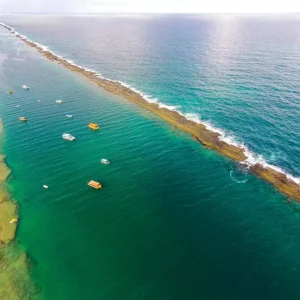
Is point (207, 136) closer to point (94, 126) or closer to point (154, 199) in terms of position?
point (154, 199)

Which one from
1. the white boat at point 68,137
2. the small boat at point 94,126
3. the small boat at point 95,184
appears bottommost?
the small boat at point 94,126

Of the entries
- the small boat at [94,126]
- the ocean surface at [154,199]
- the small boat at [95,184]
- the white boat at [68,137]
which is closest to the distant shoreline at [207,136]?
the ocean surface at [154,199]

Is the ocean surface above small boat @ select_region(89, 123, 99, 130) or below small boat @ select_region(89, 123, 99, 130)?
above

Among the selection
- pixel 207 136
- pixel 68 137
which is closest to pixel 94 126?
pixel 68 137

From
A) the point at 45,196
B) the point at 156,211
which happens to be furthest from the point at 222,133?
the point at 45,196

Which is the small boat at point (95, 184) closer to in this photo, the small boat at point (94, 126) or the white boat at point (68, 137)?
the white boat at point (68, 137)

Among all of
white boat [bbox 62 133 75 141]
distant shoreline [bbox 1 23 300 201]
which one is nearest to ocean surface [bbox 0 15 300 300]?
white boat [bbox 62 133 75 141]

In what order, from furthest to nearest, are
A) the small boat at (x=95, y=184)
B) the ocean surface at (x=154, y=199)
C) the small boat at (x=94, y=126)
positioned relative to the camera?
the small boat at (x=94, y=126) < the small boat at (x=95, y=184) < the ocean surface at (x=154, y=199)

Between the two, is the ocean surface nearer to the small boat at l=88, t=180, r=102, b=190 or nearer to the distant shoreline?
the small boat at l=88, t=180, r=102, b=190

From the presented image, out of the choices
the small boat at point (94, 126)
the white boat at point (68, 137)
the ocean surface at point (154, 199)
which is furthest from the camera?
the small boat at point (94, 126)
